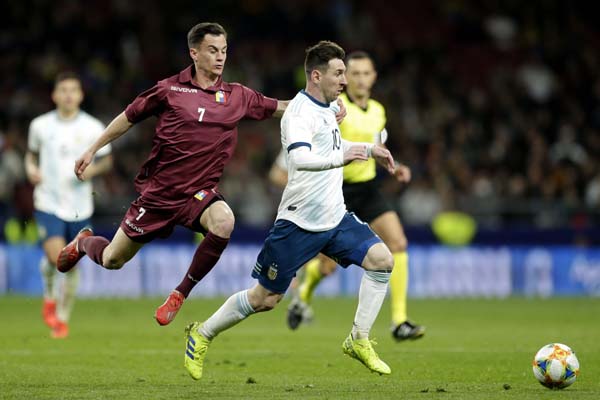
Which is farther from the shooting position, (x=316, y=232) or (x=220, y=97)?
(x=220, y=97)

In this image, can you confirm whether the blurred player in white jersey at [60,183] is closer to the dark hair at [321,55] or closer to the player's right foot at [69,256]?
the player's right foot at [69,256]

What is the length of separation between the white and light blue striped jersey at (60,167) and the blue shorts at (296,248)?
473 cm

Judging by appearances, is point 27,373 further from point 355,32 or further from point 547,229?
point 355,32

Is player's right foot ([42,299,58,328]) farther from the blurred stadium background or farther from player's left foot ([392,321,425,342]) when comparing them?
the blurred stadium background

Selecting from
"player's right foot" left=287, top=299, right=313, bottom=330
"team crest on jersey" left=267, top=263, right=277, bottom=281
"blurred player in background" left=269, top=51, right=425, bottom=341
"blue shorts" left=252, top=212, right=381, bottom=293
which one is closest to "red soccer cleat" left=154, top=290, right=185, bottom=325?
"blue shorts" left=252, top=212, right=381, bottom=293

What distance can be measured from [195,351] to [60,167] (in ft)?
16.1

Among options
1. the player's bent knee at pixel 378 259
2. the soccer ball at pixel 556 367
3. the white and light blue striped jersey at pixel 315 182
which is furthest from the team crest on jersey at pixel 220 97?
the soccer ball at pixel 556 367

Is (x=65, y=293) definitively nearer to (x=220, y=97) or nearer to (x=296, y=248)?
(x=220, y=97)

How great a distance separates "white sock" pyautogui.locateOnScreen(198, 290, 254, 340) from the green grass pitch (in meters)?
0.40

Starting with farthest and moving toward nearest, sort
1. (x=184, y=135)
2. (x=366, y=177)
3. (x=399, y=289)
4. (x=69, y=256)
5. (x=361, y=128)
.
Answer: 1. (x=366, y=177)
2. (x=361, y=128)
3. (x=399, y=289)
4. (x=69, y=256)
5. (x=184, y=135)

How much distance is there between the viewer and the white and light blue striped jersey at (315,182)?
29.0 feet

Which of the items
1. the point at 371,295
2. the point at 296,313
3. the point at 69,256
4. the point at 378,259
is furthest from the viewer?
the point at 296,313

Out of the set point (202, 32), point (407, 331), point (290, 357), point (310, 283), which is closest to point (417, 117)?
point (310, 283)

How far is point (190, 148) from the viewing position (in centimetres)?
959
